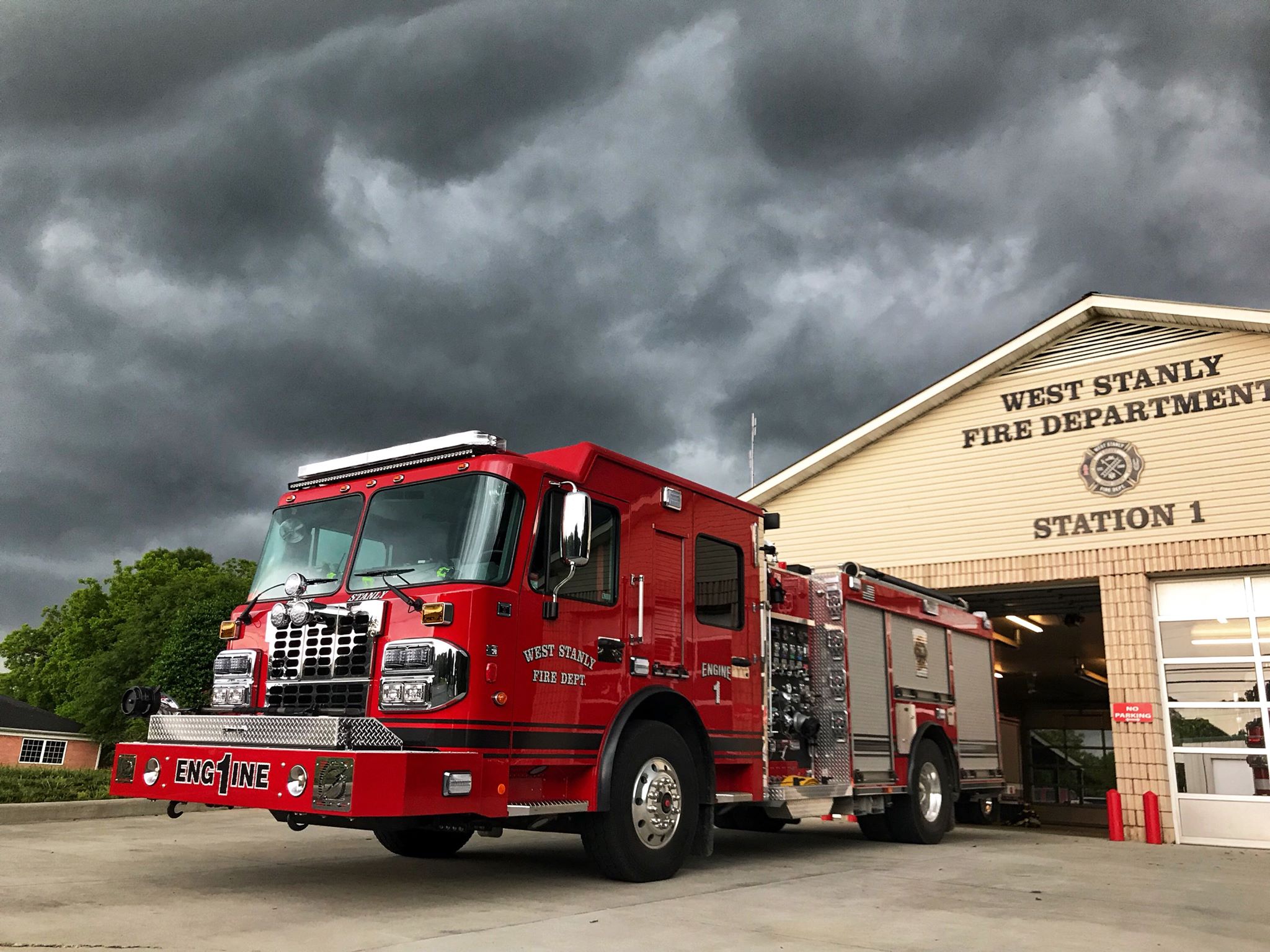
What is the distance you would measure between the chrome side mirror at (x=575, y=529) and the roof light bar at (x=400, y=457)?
2.19 ft

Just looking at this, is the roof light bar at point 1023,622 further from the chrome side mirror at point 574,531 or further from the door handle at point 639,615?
the chrome side mirror at point 574,531

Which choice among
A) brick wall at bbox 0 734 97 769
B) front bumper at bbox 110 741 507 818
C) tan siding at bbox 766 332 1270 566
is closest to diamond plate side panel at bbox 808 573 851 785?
front bumper at bbox 110 741 507 818

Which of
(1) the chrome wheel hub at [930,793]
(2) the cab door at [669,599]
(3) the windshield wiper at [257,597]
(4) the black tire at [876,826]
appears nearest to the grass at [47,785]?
(3) the windshield wiper at [257,597]

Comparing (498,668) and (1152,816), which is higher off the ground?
(498,668)

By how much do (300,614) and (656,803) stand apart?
8.85 ft

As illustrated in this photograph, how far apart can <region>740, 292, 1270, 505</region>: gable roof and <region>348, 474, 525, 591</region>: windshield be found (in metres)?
10.3

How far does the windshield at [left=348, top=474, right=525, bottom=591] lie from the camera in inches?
238

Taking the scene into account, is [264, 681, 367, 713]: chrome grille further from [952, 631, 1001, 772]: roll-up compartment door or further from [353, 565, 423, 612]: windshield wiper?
[952, 631, 1001, 772]: roll-up compartment door

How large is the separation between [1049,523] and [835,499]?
3.32 metres

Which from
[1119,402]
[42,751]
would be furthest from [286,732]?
[42,751]

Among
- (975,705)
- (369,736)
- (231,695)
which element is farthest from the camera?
(975,705)

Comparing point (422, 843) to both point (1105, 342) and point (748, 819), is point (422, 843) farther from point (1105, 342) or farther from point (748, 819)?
point (1105, 342)

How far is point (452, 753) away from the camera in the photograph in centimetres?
551

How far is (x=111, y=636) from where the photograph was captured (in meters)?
53.9
